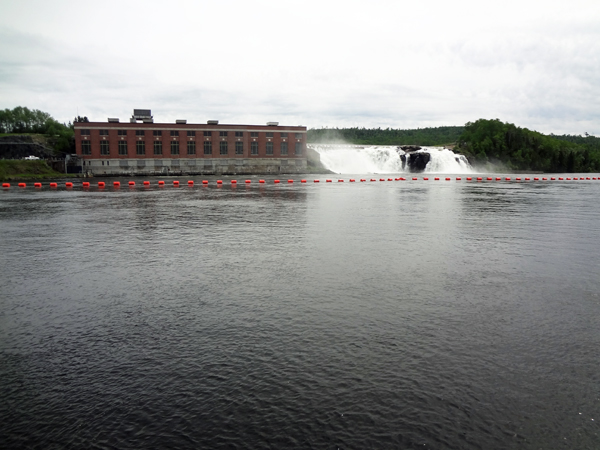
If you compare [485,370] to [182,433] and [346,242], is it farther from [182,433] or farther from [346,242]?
[346,242]

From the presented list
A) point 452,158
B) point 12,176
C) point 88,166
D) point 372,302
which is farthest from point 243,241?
point 452,158

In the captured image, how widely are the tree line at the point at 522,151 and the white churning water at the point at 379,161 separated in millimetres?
29991

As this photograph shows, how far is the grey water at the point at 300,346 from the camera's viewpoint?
21.1 feet

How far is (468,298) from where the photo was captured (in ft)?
39.2

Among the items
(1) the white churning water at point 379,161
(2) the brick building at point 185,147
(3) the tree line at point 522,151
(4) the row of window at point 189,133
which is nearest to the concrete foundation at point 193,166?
(2) the brick building at point 185,147

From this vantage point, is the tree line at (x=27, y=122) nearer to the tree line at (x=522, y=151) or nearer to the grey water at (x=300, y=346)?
the tree line at (x=522, y=151)

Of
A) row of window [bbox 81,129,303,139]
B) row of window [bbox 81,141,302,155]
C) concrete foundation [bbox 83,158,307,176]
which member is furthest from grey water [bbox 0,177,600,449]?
row of window [bbox 81,129,303,139]

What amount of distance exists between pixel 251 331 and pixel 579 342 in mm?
6457

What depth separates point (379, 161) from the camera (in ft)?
431

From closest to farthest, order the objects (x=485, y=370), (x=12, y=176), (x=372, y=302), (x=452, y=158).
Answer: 1. (x=485, y=370)
2. (x=372, y=302)
3. (x=12, y=176)
4. (x=452, y=158)

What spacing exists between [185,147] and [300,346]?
11898 centimetres

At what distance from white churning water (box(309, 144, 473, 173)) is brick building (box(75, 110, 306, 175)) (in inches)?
379

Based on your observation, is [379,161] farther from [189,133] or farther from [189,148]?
[189,133]

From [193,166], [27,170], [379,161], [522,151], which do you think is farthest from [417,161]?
[27,170]
